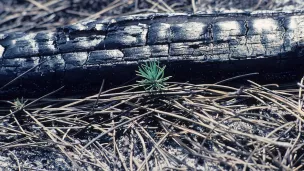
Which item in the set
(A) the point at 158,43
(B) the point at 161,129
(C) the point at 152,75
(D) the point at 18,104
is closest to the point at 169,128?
(B) the point at 161,129

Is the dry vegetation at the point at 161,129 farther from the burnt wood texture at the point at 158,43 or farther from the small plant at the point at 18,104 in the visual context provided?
the burnt wood texture at the point at 158,43

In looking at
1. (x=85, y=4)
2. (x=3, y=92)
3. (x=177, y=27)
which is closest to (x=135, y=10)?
(x=85, y=4)

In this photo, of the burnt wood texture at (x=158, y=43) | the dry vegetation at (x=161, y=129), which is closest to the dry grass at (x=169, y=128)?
the dry vegetation at (x=161, y=129)

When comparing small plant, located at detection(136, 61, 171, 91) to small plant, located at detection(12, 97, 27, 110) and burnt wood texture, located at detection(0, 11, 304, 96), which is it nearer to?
burnt wood texture, located at detection(0, 11, 304, 96)

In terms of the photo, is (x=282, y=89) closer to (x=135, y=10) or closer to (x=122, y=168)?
(x=122, y=168)

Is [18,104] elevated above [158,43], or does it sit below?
below

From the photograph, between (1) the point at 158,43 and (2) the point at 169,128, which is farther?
(1) the point at 158,43

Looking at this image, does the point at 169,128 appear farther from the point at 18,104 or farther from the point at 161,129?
the point at 18,104

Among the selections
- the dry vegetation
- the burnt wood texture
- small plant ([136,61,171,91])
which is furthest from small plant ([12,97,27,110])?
small plant ([136,61,171,91])
